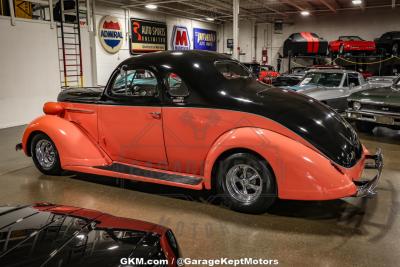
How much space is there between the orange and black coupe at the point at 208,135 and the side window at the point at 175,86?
0.04ft

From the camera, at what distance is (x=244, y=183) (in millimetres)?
3873

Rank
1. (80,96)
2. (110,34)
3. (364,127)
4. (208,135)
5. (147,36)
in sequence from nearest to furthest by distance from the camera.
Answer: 1. (208,135)
2. (80,96)
3. (364,127)
4. (110,34)
5. (147,36)

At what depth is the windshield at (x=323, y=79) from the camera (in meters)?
9.33

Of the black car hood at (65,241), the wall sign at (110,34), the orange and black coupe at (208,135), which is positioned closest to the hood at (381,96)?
the orange and black coupe at (208,135)

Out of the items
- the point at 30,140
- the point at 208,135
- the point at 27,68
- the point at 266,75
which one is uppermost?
the point at 27,68

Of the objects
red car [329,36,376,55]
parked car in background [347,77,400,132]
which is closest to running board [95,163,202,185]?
parked car in background [347,77,400,132]

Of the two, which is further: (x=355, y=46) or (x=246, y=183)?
(x=355, y=46)

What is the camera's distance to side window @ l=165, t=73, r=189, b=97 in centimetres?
418

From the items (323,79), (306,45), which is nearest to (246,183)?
(323,79)

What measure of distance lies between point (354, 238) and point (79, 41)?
977 cm

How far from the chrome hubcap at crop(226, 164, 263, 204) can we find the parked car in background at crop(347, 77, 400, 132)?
4447mm

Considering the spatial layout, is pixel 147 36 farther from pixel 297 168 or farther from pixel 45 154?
pixel 297 168

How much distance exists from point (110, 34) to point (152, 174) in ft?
42.5

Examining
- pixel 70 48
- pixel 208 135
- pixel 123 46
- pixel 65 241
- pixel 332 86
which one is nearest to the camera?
pixel 65 241
